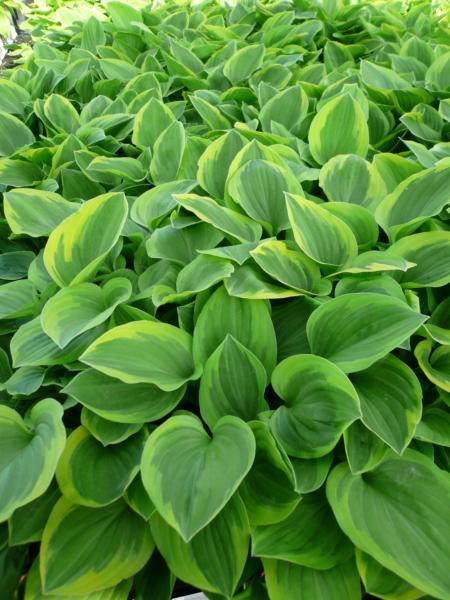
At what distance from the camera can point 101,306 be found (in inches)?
35.7

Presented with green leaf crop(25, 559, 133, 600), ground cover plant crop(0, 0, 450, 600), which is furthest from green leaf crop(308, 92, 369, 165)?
green leaf crop(25, 559, 133, 600)

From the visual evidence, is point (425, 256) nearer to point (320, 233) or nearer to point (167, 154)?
point (320, 233)

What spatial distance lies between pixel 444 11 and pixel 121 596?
2.92m

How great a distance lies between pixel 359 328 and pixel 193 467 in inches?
12.3

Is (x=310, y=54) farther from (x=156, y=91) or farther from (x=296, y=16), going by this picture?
(x=156, y=91)

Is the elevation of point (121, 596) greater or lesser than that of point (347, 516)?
lesser

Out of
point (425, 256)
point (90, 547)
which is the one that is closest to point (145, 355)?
point (90, 547)

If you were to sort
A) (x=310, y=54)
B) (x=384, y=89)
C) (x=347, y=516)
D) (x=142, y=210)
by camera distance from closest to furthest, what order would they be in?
(x=347, y=516) < (x=142, y=210) < (x=384, y=89) < (x=310, y=54)

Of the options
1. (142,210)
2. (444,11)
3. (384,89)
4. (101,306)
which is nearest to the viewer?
(101,306)

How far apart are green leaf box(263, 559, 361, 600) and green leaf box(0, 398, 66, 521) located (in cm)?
32

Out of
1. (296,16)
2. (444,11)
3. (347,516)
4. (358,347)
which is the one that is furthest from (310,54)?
(347,516)

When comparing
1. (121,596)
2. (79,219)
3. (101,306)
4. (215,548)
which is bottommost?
(121,596)

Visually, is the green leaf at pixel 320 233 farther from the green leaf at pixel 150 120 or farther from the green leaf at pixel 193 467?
the green leaf at pixel 150 120

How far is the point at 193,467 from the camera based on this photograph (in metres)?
0.67
